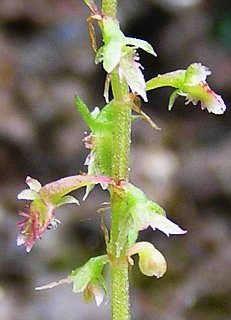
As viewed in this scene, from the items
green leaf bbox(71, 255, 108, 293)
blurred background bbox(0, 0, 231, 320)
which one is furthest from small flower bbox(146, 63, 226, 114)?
blurred background bbox(0, 0, 231, 320)

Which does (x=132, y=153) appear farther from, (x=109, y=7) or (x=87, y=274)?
(x=109, y=7)

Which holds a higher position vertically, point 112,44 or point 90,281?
point 112,44

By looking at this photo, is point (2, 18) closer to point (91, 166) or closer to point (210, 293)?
point (210, 293)

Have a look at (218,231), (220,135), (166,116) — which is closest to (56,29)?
(166,116)

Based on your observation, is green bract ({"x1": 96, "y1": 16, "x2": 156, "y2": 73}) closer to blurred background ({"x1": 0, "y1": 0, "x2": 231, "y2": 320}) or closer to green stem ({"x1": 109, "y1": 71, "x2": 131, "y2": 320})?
green stem ({"x1": 109, "y1": 71, "x2": 131, "y2": 320})

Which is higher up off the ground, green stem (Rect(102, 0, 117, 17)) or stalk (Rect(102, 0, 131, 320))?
green stem (Rect(102, 0, 117, 17))

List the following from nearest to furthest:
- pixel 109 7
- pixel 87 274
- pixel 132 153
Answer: pixel 109 7 → pixel 87 274 → pixel 132 153

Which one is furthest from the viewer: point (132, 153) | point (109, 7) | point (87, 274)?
point (132, 153)

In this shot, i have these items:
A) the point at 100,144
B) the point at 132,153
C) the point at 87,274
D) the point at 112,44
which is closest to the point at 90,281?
the point at 87,274
